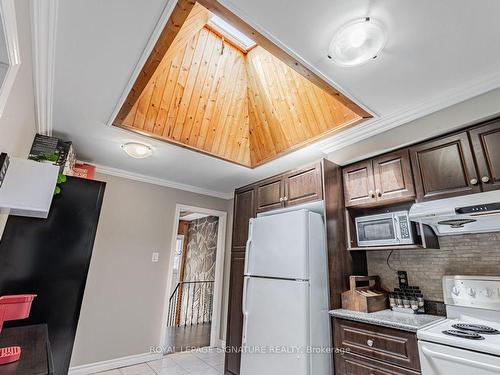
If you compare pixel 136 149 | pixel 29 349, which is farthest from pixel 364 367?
pixel 136 149

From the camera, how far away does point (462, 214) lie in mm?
1730

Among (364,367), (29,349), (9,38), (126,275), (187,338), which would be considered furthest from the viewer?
(187,338)

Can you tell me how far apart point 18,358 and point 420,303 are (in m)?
2.58

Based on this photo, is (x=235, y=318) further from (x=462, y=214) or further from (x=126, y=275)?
(x=462, y=214)

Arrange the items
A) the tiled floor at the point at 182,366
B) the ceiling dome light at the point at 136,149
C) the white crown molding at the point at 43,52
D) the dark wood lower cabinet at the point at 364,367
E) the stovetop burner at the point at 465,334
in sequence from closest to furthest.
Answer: the white crown molding at the point at 43,52 → the stovetop burner at the point at 465,334 → the dark wood lower cabinet at the point at 364,367 → the ceiling dome light at the point at 136,149 → the tiled floor at the point at 182,366

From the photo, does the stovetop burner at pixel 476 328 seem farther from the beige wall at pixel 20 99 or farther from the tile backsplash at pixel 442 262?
the beige wall at pixel 20 99

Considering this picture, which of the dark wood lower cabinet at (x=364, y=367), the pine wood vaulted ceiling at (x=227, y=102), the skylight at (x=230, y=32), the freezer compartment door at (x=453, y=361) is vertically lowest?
the dark wood lower cabinet at (x=364, y=367)

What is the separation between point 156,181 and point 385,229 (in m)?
3.16

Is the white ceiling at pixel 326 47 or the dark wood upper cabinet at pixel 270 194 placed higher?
the white ceiling at pixel 326 47

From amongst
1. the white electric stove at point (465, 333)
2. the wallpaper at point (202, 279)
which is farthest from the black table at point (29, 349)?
the wallpaper at point (202, 279)

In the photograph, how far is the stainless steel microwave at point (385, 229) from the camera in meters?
2.04

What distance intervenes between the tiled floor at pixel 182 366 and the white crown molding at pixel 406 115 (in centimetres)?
301

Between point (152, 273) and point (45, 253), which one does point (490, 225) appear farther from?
point (152, 273)

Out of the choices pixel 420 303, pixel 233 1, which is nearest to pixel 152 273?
pixel 420 303
